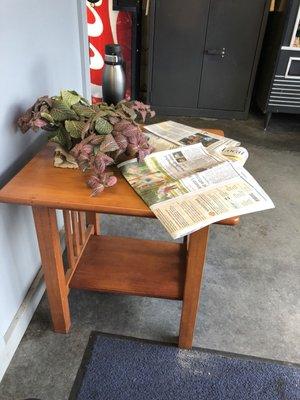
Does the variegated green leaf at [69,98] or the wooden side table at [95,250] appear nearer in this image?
the wooden side table at [95,250]

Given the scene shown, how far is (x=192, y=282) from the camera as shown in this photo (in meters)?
1.00

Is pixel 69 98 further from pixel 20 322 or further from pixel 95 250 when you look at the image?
pixel 20 322

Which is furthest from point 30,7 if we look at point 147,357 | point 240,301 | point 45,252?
point 240,301

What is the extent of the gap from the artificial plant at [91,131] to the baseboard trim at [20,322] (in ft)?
1.92

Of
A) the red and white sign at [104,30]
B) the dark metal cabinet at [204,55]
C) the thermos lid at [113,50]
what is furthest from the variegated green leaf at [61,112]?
the dark metal cabinet at [204,55]

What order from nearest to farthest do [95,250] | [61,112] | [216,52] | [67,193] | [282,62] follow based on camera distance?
[67,193]
[61,112]
[95,250]
[282,62]
[216,52]

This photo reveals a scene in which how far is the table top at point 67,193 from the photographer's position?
0.84 m

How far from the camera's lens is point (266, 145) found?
2.70m

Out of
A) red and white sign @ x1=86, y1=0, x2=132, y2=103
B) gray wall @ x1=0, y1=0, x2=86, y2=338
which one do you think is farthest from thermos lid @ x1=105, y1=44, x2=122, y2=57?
red and white sign @ x1=86, y1=0, x2=132, y2=103

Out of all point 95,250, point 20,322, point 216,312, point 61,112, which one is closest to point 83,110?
point 61,112

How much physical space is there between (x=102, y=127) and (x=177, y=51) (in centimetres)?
223

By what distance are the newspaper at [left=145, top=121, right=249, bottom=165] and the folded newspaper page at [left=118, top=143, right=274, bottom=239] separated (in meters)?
0.05

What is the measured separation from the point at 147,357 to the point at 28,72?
1.02 metres

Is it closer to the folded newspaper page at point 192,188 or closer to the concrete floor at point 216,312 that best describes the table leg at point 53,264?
the concrete floor at point 216,312
